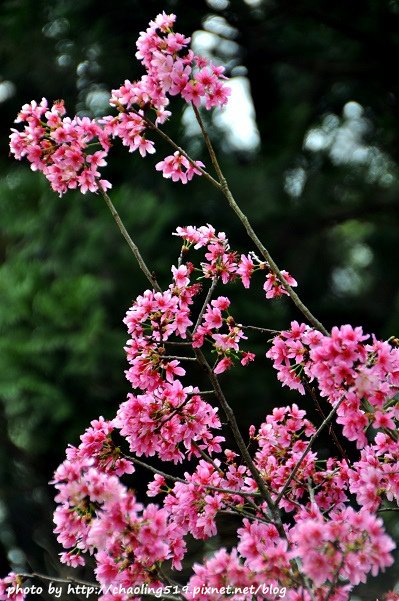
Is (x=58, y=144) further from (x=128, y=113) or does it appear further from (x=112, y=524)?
(x=112, y=524)

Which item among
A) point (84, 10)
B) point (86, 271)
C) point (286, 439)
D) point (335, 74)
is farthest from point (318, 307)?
point (286, 439)

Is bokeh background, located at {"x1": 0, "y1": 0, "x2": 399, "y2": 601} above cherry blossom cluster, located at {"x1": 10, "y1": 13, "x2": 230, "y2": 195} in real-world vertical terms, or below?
below

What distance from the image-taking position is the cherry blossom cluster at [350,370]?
1.02 metres

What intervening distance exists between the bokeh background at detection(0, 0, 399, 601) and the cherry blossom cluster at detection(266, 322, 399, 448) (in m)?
1.60

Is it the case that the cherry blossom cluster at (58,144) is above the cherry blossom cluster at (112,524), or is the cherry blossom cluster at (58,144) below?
above

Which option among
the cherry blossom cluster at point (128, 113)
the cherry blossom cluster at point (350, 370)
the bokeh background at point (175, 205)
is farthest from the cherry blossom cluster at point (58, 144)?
the bokeh background at point (175, 205)

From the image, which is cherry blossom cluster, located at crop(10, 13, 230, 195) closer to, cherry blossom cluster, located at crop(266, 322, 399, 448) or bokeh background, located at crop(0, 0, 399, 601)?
cherry blossom cluster, located at crop(266, 322, 399, 448)

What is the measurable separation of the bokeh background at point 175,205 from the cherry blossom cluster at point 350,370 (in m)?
1.60

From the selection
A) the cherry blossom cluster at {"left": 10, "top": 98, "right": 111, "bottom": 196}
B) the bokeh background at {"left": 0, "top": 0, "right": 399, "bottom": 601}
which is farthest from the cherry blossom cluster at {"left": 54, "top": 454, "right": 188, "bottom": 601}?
the bokeh background at {"left": 0, "top": 0, "right": 399, "bottom": 601}

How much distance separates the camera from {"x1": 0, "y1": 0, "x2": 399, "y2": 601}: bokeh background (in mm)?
3025

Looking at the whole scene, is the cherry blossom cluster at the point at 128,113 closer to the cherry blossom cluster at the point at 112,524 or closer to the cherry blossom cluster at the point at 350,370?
the cherry blossom cluster at the point at 350,370

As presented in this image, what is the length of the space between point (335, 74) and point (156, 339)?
11.0 feet

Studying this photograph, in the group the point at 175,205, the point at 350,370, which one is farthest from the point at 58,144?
the point at 175,205

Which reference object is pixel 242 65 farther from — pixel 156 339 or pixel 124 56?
pixel 156 339
